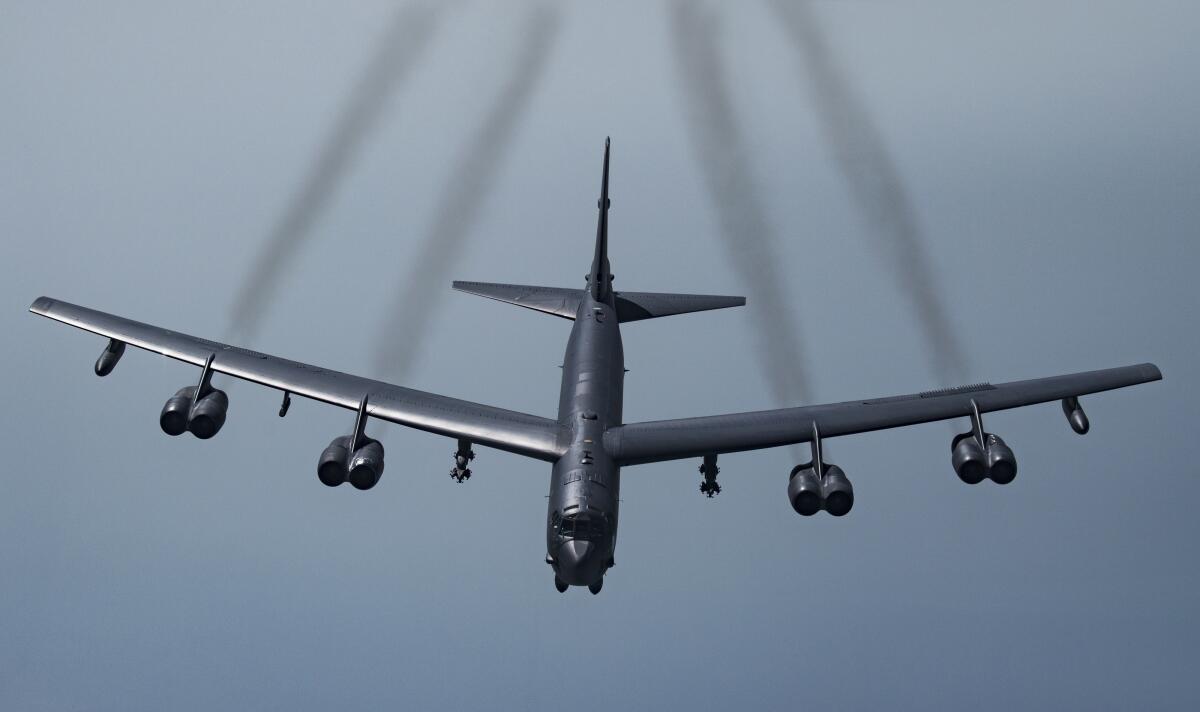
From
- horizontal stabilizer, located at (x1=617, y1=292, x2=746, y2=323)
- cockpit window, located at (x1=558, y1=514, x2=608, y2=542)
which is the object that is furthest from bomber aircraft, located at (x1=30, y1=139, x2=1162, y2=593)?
horizontal stabilizer, located at (x1=617, y1=292, x2=746, y2=323)

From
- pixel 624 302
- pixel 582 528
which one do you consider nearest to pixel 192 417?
pixel 582 528

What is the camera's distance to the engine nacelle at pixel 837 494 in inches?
2448

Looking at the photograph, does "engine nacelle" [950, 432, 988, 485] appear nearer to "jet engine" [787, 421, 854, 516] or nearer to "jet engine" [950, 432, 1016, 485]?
"jet engine" [950, 432, 1016, 485]

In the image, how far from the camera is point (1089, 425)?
6812 cm

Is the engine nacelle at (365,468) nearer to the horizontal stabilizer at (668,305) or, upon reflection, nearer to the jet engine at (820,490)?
the horizontal stabilizer at (668,305)

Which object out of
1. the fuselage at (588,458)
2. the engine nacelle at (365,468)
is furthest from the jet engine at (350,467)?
the fuselage at (588,458)

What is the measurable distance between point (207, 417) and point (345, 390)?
21.0ft

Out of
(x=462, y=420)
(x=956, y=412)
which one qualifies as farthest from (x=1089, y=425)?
(x=462, y=420)

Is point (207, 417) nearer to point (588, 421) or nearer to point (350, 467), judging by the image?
point (350, 467)

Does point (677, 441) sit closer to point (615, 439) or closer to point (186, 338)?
point (615, 439)

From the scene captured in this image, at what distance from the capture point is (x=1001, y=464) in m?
64.0

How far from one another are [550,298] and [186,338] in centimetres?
1835

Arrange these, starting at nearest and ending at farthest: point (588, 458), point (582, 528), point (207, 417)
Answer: point (582, 528), point (588, 458), point (207, 417)

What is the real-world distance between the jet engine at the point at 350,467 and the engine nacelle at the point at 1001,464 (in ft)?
90.1
